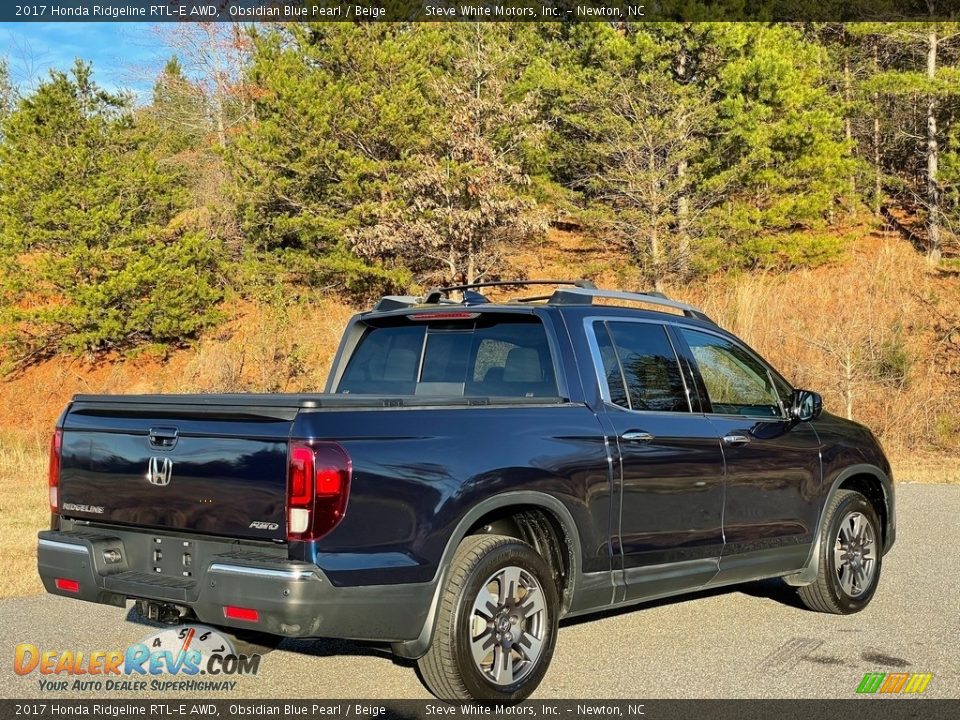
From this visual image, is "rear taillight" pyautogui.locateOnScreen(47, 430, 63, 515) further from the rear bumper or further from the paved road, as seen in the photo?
the paved road

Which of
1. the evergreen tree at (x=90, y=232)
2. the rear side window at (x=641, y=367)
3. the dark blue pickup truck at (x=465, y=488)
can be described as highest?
the evergreen tree at (x=90, y=232)

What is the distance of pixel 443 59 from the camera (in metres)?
32.8

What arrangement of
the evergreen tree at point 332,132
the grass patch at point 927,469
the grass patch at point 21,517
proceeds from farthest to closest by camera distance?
the evergreen tree at point 332,132 → the grass patch at point 927,469 → the grass patch at point 21,517

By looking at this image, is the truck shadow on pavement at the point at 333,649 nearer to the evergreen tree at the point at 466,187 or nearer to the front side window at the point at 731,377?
the front side window at the point at 731,377

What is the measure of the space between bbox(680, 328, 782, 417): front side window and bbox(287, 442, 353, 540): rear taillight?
2957 millimetres

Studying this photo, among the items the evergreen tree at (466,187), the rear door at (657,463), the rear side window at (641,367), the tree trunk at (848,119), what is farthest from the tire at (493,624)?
the tree trunk at (848,119)

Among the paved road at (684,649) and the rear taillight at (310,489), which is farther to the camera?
the paved road at (684,649)

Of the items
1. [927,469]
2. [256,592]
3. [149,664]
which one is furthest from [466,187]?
[256,592]

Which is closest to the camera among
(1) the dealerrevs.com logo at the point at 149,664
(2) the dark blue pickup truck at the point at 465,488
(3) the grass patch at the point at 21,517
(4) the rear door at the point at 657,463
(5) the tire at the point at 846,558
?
(2) the dark blue pickup truck at the point at 465,488

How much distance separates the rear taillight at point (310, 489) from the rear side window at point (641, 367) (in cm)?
201

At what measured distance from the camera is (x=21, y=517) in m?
11.8

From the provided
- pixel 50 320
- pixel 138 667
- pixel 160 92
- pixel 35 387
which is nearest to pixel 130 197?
pixel 50 320

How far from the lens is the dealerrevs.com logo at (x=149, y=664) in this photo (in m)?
A: 5.61

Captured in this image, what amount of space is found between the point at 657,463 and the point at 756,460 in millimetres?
980
